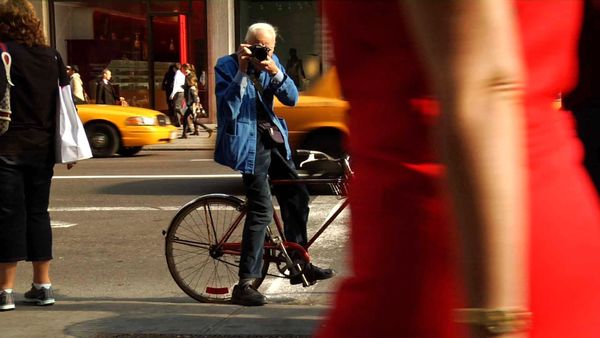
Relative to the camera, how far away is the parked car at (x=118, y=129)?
1778cm

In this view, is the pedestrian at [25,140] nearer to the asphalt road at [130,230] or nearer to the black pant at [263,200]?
the asphalt road at [130,230]

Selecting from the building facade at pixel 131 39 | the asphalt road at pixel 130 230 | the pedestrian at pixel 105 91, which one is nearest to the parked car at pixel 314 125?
the asphalt road at pixel 130 230

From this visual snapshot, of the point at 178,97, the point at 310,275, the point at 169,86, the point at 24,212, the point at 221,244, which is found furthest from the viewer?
the point at 169,86

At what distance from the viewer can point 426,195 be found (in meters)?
1.31

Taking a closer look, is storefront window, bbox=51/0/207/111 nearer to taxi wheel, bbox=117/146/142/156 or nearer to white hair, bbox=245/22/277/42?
taxi wheel, bbox=117/146/142/156

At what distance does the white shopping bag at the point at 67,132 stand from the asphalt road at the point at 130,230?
1169 mm

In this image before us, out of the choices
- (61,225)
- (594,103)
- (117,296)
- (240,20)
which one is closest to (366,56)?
(594,103)

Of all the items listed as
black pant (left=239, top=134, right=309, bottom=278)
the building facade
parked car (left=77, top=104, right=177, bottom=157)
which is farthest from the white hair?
the building facade

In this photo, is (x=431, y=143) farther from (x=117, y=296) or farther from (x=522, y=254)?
(x=117, y=296)

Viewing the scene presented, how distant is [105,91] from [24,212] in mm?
17563

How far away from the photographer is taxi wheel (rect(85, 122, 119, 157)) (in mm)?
17719

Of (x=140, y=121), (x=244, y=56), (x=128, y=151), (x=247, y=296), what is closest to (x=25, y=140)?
(x=244, y=56)

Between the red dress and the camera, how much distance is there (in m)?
4.58

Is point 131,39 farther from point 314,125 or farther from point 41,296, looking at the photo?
point 41,296
